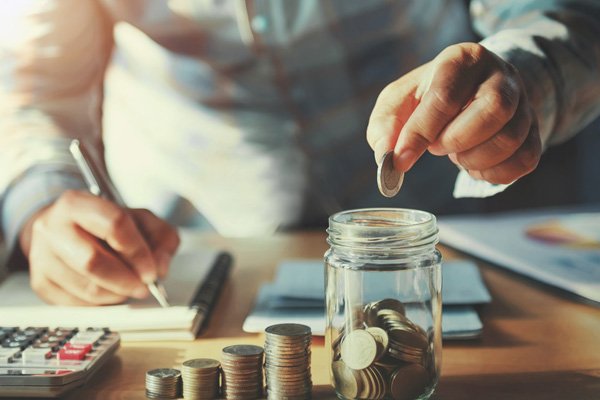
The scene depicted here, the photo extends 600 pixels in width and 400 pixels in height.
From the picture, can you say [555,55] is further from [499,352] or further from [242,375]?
[242,375]

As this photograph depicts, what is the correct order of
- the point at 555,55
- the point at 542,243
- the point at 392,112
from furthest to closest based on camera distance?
the point at 542,243
the point at 555,55
the point at 392,112

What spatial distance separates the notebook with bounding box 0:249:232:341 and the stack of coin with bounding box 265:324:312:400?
0.20m

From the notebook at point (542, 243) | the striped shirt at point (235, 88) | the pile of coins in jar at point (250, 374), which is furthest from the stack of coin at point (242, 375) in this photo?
the striped shirt at point (235, 88)

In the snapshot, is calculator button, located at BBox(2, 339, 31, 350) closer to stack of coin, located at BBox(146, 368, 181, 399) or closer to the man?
stack of coin, located at BBox(146, 368, 181, 399)

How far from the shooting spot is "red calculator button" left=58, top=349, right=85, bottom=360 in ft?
2.27

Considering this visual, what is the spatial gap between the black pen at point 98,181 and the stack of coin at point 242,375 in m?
0.24

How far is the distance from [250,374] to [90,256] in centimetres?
31

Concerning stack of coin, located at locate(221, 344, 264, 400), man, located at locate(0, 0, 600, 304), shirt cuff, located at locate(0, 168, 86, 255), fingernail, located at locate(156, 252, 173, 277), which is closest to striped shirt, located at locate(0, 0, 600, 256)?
man, located at locate(0, 0, 600, 304)

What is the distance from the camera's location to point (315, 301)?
890mm

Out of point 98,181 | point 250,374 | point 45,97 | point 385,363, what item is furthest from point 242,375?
point 45,97

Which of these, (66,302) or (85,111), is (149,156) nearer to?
(85,111)

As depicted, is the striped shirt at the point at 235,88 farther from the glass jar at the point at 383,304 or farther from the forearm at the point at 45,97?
the glass jar at the point at 383,304

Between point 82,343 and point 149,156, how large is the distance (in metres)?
0.93

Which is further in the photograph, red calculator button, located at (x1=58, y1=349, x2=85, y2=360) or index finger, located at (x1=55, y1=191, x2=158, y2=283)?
index finger, located at (x1=55, y1=191, x2=158, y2=283)
